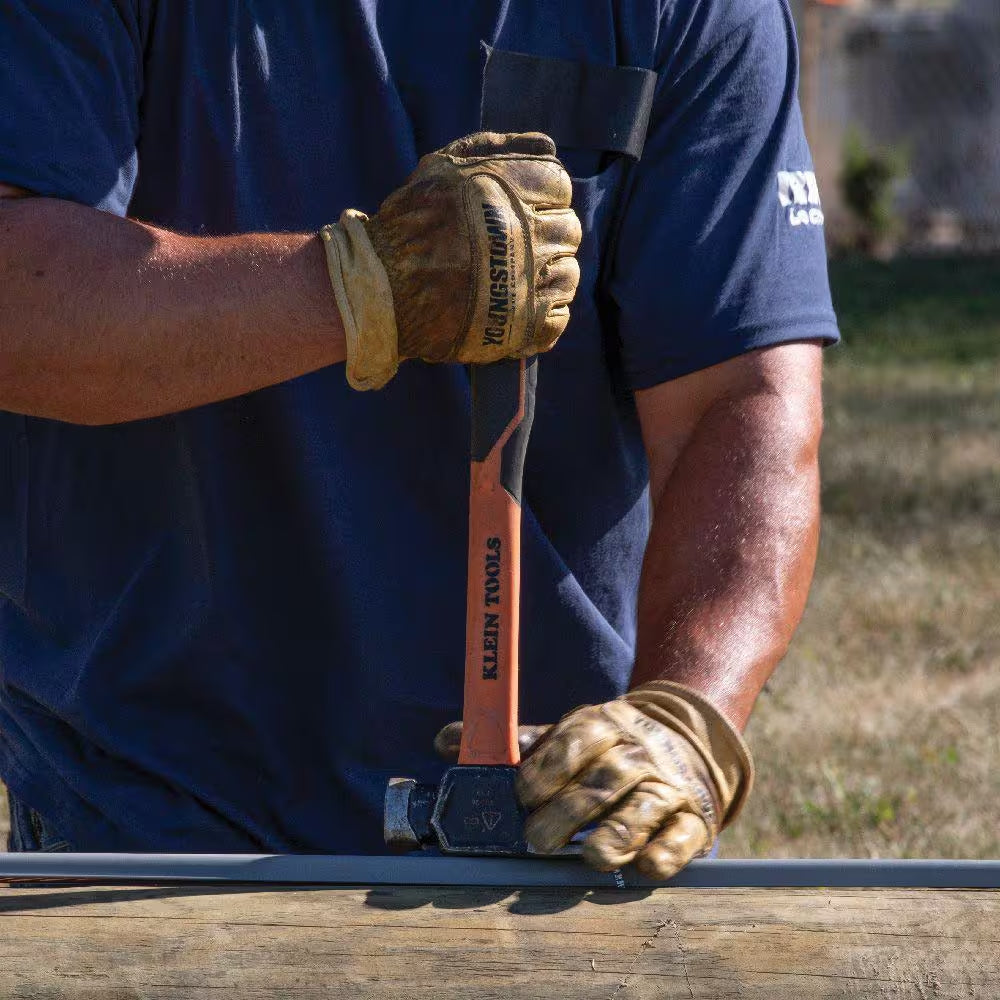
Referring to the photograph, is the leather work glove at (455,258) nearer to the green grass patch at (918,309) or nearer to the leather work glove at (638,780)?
the leather work glove at (638,780)

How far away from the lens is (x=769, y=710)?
478cm

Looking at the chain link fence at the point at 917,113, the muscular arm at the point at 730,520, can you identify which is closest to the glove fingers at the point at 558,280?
the muscular arm at the point at 730,520

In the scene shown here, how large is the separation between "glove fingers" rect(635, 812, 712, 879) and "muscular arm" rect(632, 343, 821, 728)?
0.74 feet

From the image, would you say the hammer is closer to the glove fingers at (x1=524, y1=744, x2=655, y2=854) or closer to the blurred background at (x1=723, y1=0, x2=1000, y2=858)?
the glove fingers at (x1=524, y1=744, x2=655, y2=854)

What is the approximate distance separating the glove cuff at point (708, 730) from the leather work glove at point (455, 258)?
1.45ft

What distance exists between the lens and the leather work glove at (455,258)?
1.77m

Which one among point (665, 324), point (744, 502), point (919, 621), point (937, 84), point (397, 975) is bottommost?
point (937, 84)

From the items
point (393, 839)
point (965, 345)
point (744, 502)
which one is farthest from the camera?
point (965, 345)

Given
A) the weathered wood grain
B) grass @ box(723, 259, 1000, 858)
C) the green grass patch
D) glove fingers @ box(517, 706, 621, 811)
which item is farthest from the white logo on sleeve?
the green grass patch

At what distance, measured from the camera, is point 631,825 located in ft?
5.36

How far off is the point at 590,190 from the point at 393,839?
89 cm

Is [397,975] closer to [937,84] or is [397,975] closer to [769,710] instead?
[769,710]

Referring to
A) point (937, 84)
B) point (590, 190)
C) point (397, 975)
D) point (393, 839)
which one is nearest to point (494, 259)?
point (590, 190)

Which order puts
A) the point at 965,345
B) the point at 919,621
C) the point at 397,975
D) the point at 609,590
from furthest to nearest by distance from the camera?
1. the point at 965,345
2. the point at 919,621
3. the point at 609,590
4. the point at 397,975
